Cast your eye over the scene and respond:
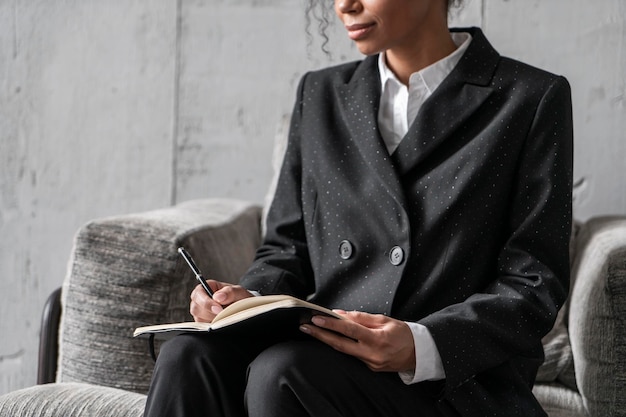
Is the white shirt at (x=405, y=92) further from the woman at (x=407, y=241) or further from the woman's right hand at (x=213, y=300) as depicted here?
the woman's right hand at (x=213, y=300)

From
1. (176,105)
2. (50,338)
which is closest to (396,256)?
(50,338)

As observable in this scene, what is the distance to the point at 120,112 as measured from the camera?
2.25m

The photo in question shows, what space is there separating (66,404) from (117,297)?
264 mm

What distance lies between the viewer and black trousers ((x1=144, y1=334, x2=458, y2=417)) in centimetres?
104

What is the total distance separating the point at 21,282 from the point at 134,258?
101 cm

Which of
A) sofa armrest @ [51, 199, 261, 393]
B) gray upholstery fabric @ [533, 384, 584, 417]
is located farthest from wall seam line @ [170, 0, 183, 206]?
gray upholstery fabric @ [533, 384, 584, 417]

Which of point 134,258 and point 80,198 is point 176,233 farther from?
point 80,198

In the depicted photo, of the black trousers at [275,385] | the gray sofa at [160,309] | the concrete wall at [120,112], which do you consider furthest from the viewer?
the concrete wall at [120,112]

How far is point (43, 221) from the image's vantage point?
2.31 metres

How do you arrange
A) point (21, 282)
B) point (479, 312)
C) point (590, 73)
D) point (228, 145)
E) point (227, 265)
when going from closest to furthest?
point (479, 312)
point (227, 265)
point (590, 73)
point (228, 145)
point (21, 282)

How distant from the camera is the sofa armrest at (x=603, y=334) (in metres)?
1.38

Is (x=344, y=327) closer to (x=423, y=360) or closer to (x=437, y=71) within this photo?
(x=423, y=360)

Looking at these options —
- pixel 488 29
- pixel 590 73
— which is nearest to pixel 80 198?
pixel 488 29

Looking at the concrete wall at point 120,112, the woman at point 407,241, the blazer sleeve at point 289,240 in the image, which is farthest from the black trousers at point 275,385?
the concrete wall at point 120,112
